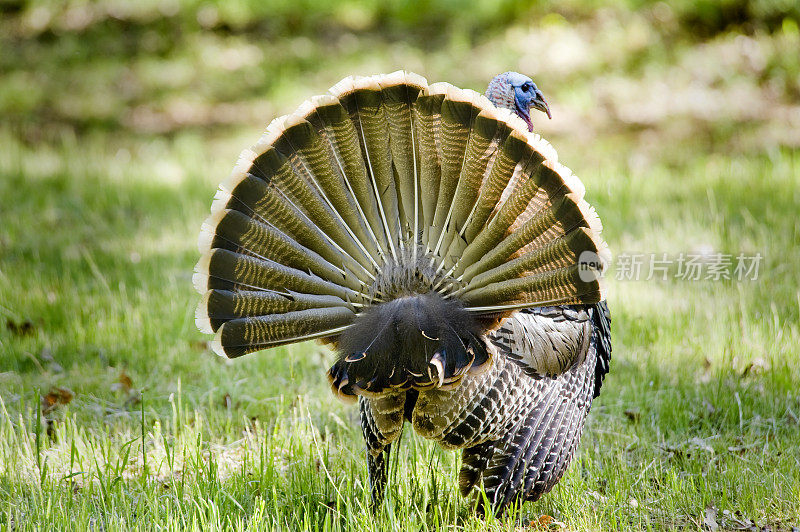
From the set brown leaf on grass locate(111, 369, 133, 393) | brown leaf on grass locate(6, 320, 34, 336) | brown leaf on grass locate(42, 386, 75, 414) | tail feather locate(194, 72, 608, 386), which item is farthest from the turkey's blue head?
brown leaf on grass locate(6, 320, 34, 336)

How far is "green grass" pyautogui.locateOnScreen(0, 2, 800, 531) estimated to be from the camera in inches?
144

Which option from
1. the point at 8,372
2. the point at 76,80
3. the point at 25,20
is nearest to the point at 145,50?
the point at 76,80

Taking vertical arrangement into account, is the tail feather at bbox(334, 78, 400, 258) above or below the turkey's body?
above

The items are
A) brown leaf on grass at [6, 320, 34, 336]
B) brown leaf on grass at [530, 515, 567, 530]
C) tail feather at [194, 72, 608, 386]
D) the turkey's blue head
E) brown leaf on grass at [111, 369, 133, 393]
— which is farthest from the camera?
brown leaf on grass at [6, 320, 34, 336]

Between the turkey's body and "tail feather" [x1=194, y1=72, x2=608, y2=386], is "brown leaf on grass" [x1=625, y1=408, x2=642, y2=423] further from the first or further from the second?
"tail feather" [x1=194, y1=72, x2=608, y2=386]

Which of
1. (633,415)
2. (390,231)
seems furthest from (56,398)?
(633,415)

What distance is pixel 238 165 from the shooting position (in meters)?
3.12

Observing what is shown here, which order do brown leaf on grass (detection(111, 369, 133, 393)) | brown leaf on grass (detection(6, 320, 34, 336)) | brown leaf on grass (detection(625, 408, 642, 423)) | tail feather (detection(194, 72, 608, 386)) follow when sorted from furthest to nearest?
1. brown leaf on grass (detection(6, 320, 34, 336))
2. brown leaf on grass (detection(111, 369, 133, 393))
3. brown leaf on grass (detection(625, 408, 642, 423))
4. tail feather (detection(194, 72, 608, 386))

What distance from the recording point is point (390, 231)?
323 cm

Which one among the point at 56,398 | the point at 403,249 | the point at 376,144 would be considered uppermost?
the point at 376,144

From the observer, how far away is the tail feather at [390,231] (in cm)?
300

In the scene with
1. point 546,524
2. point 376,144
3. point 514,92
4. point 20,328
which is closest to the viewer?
point 376,144

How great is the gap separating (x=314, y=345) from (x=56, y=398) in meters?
1.60

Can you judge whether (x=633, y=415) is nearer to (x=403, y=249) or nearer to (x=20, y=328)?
(x=403, y=249)
